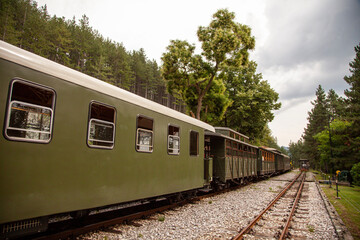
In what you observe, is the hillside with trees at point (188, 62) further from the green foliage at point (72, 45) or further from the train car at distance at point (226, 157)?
the train car at distance at point (226, 157)

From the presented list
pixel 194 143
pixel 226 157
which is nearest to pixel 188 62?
pixel 226 157

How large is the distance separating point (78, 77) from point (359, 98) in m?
25.0

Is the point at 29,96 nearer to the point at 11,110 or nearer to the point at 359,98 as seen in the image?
the point at 11,110

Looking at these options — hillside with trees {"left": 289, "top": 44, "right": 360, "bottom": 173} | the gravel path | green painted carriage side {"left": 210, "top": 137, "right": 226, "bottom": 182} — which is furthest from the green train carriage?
hillside with trees {"left": 289, "top": 44, "right": 360, "bottom": 173}

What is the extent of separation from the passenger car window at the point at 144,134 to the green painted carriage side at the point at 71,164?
151mm

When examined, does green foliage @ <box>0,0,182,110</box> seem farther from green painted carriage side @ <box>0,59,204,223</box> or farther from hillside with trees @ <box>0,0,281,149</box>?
green painted carriage side @ <box>0,59,204,223</box>

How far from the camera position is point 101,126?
16.7 ft

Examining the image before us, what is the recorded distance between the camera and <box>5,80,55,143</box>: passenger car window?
11.6 feet

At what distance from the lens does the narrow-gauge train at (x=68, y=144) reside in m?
3.50

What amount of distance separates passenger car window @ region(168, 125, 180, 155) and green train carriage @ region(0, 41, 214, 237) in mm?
764

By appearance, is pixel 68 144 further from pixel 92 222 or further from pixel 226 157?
pixel 226 157

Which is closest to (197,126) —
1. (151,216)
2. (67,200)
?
(151,216)

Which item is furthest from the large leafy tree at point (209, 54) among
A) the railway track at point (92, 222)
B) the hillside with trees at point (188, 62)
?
the railway track at point (92, 222)

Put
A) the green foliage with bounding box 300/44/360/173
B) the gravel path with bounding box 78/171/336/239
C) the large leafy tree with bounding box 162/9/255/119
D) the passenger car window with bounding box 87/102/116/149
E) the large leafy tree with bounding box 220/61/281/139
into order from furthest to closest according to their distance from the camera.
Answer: the large leafy tree with bounding box 220/61/281/139 → the green foliage with bounding box 300/44/360/173 → the large leafy tree with bounding box 162/9/255/119 → the gravel path with bounding box 78/171/336/239 → the passenger car window with bounding box 87/102/116/149
